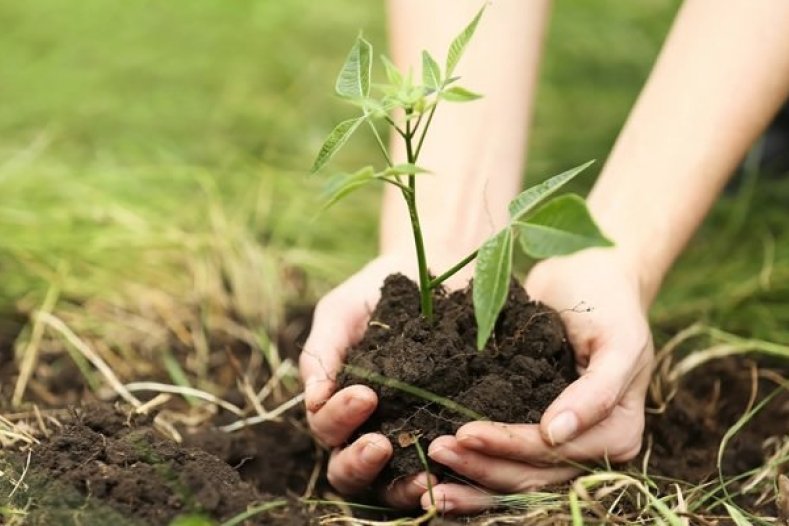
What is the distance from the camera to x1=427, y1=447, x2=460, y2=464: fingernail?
3.97 ft

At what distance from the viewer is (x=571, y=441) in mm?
1271

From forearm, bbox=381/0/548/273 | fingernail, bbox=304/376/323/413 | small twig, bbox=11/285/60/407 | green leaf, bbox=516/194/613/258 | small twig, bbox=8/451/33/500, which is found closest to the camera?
green leaf, bbox=516/194/613/258

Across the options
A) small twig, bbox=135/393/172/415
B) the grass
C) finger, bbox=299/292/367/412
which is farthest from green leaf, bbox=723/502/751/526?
small twig, bbox=135/393/172/415

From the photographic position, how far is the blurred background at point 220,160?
6.36 feet

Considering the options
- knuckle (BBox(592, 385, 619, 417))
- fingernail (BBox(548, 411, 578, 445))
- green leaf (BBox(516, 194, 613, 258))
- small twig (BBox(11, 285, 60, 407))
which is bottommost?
small twig (BBox(11, 285, 60, 407))

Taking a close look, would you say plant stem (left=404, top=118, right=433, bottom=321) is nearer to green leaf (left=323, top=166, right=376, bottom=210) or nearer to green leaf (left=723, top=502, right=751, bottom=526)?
green leaf (left=323, top=166, right=376, bottom=210)

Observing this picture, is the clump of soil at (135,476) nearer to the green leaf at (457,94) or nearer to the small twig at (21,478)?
the small twig at (21,478)

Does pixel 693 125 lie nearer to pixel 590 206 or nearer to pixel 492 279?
pixel 590 206

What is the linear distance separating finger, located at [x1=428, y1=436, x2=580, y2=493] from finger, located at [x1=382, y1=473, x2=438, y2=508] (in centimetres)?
4

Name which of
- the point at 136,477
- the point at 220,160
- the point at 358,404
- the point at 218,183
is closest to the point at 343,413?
the point at 358,404

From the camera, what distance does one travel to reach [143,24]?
10.1 ft

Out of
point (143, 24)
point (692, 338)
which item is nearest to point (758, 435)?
point (692, 338)

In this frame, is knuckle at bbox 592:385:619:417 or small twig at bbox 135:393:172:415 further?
small twig at bbox 135:393:172:415

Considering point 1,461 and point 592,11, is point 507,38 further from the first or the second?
point 592,11
